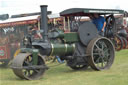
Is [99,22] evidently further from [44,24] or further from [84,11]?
[44,24]

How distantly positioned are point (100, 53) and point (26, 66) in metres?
2.27

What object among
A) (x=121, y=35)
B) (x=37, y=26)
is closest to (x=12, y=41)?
(x=37, y=26)

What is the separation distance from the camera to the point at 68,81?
5.46m

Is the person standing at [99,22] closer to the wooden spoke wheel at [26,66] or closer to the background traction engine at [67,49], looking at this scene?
the background traction engine at [67,49]

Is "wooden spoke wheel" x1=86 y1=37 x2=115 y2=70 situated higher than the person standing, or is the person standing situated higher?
the person standing

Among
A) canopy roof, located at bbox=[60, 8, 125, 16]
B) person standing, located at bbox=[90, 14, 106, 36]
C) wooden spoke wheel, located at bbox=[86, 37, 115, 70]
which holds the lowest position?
wooden spoke wheel, located at bbox=[86, 37, 115, 70]

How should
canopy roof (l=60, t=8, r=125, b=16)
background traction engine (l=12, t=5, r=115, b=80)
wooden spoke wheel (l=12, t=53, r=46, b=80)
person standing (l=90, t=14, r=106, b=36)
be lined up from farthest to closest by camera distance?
person standing (l=90, t=14, r=106, b=36) < canopy roof (l=60, t=8, r=125, b=16) < background traction engine (l=12, t=5, r=115, b=80) < wooden spoke wheel (l=12, t=53, r=46, b=80)

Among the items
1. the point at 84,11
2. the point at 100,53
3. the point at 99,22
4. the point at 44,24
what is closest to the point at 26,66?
the point at 44,24

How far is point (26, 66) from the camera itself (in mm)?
5727

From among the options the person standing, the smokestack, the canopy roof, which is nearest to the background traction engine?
the smokestack

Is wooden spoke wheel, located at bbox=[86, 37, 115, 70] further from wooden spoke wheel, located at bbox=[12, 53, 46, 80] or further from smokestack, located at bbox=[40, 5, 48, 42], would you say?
wooden spoke wheel, located at bbox=[12, 53, 46, 80]

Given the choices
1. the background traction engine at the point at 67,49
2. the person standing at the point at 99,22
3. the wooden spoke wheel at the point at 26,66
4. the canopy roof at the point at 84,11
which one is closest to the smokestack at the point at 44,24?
the background traction engine at the point at 67,49

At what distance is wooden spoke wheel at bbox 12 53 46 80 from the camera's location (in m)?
5.63

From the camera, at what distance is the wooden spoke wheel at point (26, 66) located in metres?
5.63
